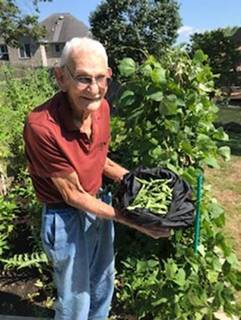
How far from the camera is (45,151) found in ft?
5.77

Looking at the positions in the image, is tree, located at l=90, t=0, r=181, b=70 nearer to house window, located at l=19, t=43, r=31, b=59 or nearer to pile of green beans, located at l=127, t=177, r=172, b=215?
house window, located at l=19, t=43, r=31, b=59

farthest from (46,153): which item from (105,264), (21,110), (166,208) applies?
(21,110)

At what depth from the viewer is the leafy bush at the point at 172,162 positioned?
2367mm

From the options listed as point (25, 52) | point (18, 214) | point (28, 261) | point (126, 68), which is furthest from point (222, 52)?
point (25, 52)

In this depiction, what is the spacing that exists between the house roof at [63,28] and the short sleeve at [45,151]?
A: 41720mm

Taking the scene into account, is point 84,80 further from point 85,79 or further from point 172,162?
point 172,162

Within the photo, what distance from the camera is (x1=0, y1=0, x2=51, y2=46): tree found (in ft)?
85.8

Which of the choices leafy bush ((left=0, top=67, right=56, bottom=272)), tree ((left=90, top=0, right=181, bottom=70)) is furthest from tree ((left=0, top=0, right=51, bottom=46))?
leafy bush ((left=0, top=67, right=56, bottom=272))

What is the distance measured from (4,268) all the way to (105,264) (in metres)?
1.04

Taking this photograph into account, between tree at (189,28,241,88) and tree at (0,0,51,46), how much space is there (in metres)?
14.7

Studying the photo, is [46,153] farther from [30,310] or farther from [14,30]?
[14,30]

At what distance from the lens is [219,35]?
15.0 metres

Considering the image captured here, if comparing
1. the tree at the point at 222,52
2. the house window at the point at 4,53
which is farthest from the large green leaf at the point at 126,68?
the house window at the point at 4,53

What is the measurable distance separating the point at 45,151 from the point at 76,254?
54cm
